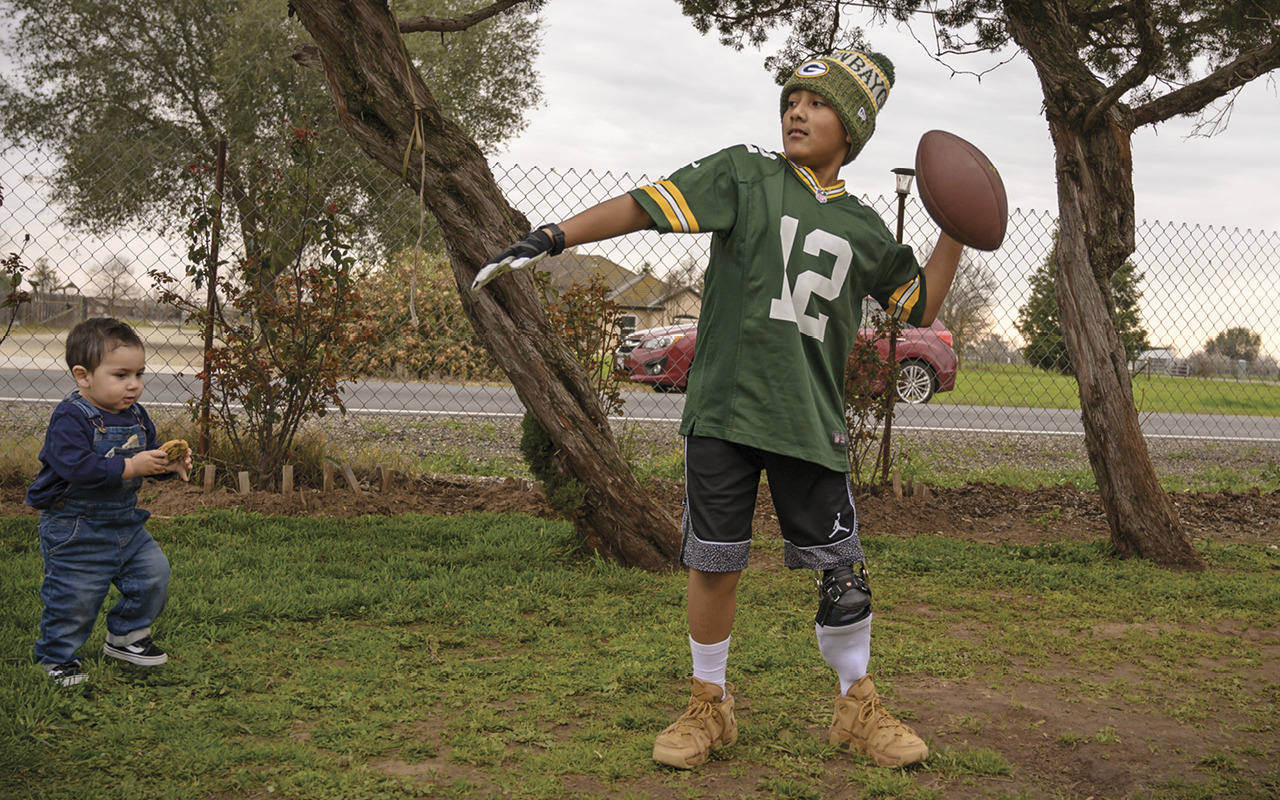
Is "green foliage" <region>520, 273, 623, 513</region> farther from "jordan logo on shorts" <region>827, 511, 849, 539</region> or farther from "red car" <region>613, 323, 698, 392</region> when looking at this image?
"red car" <region>613, 323, 698, 392</region>

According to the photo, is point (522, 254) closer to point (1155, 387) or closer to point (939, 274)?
point (939, 274)

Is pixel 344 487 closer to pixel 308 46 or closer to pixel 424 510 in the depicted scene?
pixel 424 510

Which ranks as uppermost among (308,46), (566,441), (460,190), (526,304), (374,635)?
(308,46)

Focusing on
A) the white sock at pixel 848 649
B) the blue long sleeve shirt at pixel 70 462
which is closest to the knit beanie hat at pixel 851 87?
the white sock at pixel 848 649

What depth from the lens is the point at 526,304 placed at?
13.5ft

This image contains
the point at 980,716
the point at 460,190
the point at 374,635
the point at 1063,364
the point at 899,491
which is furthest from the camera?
the point at 1063,364

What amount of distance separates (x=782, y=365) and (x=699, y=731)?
0.95m

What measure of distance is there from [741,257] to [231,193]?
5.03 metres

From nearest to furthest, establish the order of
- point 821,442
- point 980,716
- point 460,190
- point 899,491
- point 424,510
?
point 821,442 < point 980,716 < point 460,190 < point 424,510 < point 899,491

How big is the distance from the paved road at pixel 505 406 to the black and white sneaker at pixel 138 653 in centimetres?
657

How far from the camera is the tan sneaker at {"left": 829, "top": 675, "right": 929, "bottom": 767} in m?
2.36

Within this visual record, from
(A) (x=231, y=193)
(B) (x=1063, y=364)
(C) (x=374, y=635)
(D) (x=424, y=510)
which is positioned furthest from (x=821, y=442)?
(B) (x=1063, y=364)

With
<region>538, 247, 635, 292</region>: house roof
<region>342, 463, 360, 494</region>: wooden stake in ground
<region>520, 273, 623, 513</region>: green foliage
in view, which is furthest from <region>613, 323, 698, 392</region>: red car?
<region>342, 463, 360, 494</region>: wooden stake in ground

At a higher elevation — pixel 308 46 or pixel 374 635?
pixel 308 46
